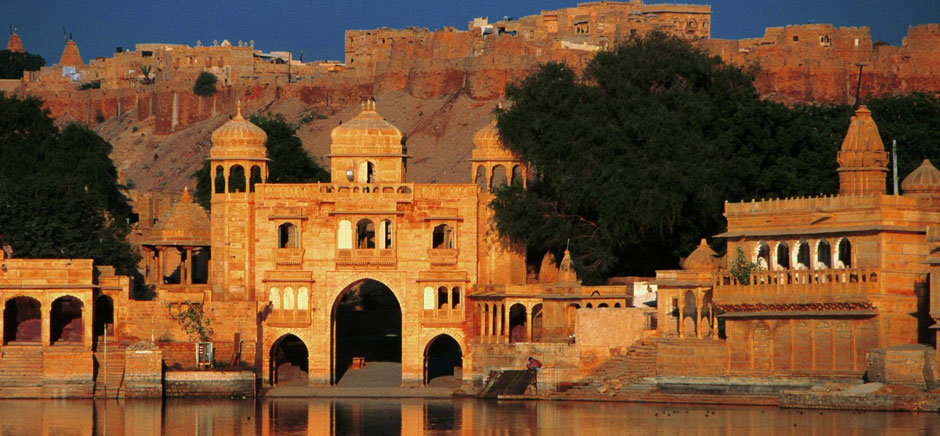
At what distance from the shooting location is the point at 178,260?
6341 cm

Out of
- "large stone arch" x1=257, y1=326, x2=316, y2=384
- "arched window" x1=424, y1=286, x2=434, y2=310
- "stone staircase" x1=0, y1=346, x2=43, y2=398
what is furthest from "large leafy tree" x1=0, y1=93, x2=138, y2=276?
"arched window" x1=424, y1=286, x2=434, y2=310

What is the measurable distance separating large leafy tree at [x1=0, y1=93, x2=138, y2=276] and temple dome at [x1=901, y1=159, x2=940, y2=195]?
2374 cm

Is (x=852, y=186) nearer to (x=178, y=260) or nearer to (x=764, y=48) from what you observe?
(x=178, y=260)

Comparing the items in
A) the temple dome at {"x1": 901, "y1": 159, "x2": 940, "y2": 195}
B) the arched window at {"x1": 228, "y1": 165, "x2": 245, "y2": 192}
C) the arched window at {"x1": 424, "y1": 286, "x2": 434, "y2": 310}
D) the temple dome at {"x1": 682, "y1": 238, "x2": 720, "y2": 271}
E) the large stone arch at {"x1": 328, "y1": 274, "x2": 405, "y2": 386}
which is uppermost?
the arched window at {"x1": 228, "y1": 165, "x2": 245, "y2": 192}

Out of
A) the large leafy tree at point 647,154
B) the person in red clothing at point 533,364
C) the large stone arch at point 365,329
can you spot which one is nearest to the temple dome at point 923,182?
the large leafy tree at point 647,154

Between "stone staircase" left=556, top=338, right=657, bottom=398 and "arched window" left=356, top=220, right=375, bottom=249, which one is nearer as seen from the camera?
"stone staircase" left=556, top=338, right=657, bottom=398

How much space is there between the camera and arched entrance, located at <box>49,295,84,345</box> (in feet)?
165

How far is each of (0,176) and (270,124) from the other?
1186 cm

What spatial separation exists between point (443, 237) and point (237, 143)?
580 cm

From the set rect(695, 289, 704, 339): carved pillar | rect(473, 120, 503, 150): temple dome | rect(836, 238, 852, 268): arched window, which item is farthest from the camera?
rect(473, 120, 503, 150): temple dome

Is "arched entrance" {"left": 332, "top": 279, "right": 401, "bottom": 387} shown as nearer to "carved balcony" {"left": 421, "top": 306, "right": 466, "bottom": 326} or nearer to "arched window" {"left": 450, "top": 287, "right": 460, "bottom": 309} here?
"carved balcony" {"left": 421, "top": 306, "right": 466, "bottom": 326}

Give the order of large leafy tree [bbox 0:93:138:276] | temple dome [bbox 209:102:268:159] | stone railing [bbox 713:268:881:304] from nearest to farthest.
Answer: stone railing [bbox 713:268:881:304] < temple dome [bbox 209:102:268:159] < large leafy tree [bbox 0:93:138:276]

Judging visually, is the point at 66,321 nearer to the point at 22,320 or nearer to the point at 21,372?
the point at 22,320

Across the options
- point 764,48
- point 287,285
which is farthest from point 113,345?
point 764,48
